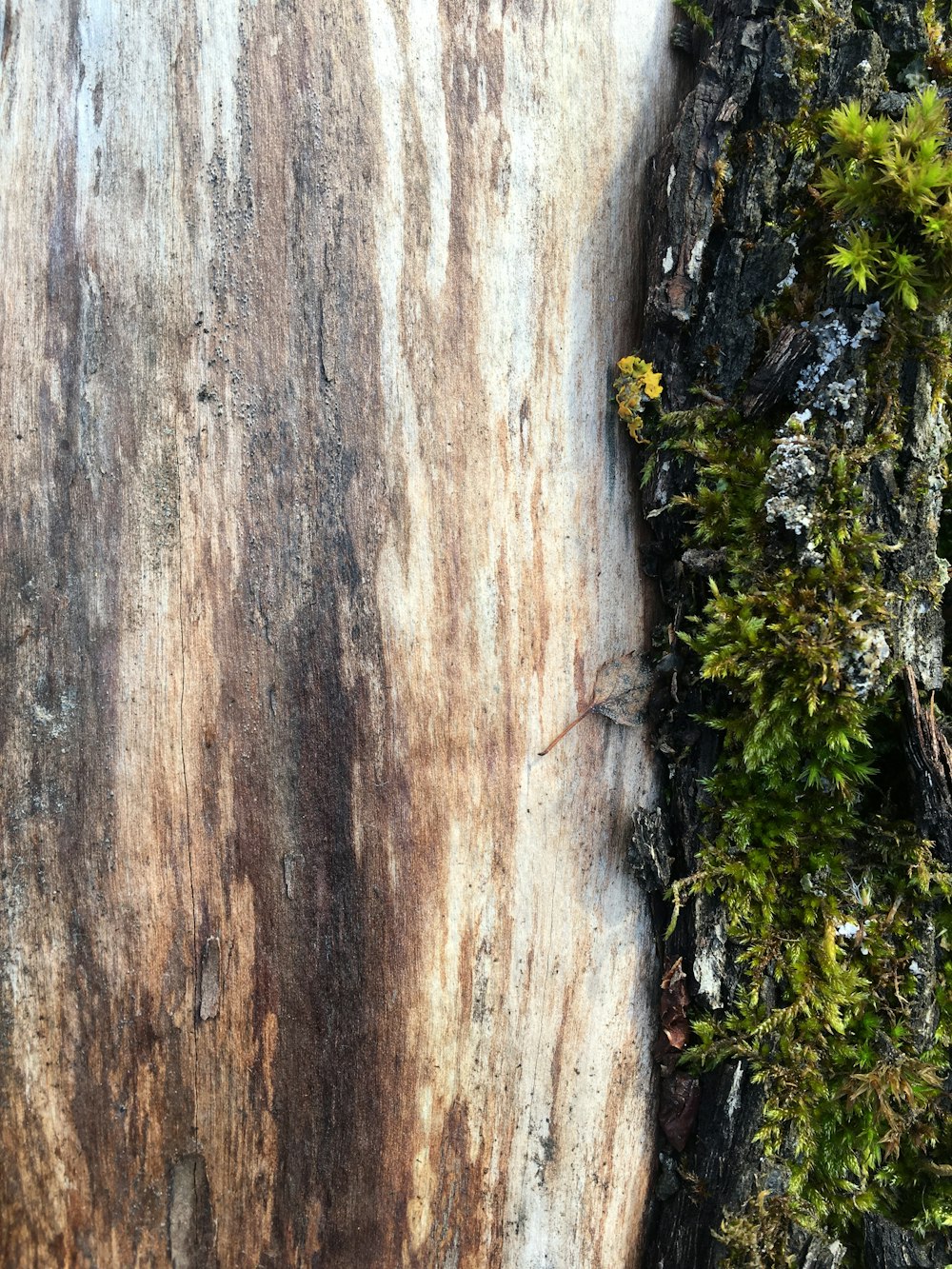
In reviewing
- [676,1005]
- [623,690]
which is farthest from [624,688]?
[676,1005]

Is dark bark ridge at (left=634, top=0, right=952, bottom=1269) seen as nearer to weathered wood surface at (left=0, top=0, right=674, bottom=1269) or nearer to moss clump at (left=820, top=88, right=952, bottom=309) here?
moss clump at (left=820, top=88, right=952, bottom=309)

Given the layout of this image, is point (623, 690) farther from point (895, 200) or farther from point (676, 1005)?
point (895, 200)

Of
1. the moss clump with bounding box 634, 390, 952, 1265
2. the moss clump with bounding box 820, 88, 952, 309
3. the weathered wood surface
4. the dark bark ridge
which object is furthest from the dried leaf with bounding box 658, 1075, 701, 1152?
the moss clump with bounding box 820, 88, 952, 309

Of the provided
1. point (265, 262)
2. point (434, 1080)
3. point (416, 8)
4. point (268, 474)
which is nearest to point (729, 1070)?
point (434, 1080)

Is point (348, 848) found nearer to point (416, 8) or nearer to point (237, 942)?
point (237, 942)

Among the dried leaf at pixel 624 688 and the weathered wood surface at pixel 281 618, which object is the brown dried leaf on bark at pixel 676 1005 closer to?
the weathered wood surface at pixel 281 618
